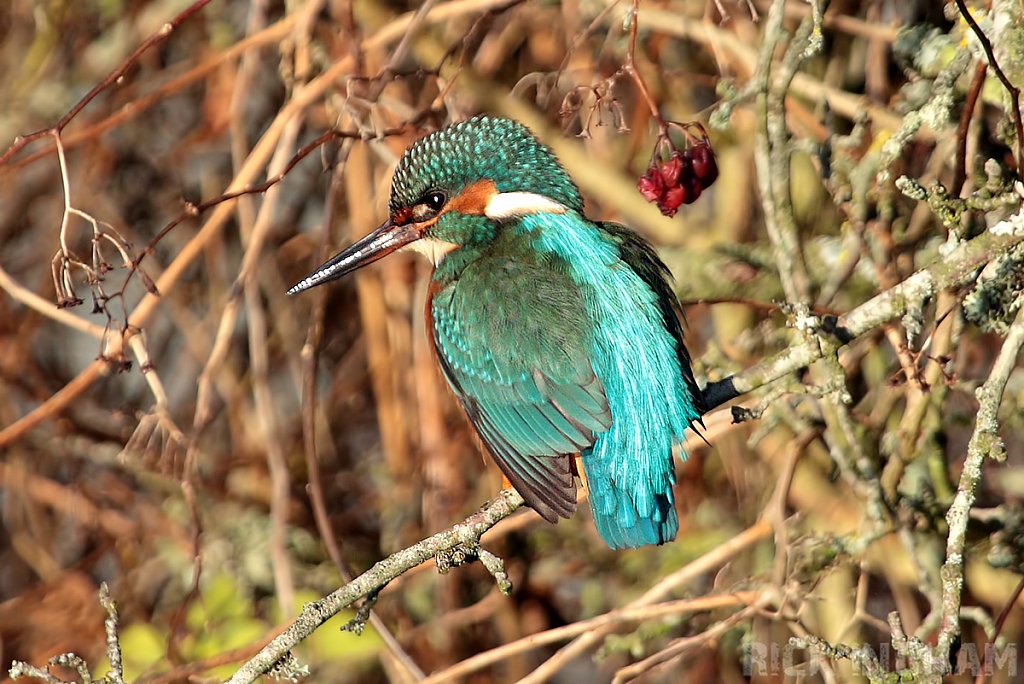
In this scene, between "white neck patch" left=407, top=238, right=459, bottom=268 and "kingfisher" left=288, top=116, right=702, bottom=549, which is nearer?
"kingfisher" left=288, top=116, right=702, bottom=549

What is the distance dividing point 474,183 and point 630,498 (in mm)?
709

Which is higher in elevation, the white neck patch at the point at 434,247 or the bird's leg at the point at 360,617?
the white neck patch at the point at 434,247

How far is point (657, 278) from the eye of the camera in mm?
2053

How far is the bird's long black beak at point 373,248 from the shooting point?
6.98 feet

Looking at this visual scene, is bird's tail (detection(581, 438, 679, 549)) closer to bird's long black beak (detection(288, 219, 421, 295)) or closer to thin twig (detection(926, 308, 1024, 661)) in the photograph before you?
thin twig (detection(926, 308, 1024, 661))

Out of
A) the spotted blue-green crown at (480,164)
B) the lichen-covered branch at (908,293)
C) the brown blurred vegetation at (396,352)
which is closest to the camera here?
the lichen-covered branch at (908,293)

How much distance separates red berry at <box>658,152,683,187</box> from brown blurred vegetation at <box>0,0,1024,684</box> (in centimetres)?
42

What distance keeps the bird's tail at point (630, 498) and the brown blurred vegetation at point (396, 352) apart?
1.07 feet

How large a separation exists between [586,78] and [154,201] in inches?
57.2

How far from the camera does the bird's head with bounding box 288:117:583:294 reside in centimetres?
205

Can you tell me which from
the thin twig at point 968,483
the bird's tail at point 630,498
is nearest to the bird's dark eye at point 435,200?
the bird's tail at point 630,498

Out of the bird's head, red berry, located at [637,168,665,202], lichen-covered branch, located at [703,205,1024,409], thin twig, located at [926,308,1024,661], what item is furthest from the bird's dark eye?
thin twig, located at [926,308,1024,661]

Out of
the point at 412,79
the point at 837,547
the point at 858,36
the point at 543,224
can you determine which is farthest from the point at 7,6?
the point at 837,547

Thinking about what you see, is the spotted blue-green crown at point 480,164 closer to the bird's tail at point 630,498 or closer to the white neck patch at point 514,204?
the white neck patch at point 514,204
